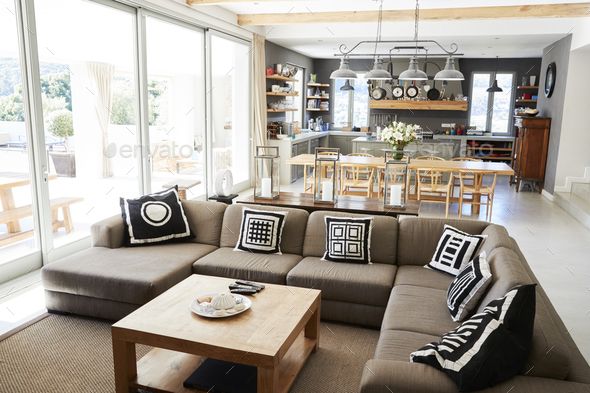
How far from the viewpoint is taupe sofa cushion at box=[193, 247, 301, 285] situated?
367 centimetres

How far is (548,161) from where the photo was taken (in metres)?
8.96

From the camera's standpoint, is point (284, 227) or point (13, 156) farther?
point (13, 156)

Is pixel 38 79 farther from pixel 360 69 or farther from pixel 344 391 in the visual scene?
pixel 360 69

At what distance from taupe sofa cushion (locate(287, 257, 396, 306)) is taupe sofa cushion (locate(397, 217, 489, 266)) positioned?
21cm

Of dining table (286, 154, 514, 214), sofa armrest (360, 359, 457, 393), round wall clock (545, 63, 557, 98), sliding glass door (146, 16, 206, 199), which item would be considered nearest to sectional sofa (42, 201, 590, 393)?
sofa armrest (360, 359, 457, 393)

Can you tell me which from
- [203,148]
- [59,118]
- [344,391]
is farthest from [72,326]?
[203,148]

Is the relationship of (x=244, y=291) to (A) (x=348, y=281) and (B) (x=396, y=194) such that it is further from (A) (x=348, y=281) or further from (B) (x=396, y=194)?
(B) (x=396, y=194)

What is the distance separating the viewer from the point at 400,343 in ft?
8.44

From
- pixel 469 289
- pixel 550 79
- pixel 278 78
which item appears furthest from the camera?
pixel 278 78

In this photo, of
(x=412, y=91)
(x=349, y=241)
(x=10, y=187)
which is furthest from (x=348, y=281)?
(x=412, y=91)

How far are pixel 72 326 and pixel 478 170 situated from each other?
17.4 ft

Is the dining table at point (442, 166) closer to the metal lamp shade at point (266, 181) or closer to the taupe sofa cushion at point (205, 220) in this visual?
the metal lamp shade at point (266, 181)

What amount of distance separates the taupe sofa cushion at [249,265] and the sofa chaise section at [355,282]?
0.09 metres

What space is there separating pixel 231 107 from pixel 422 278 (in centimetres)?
580
